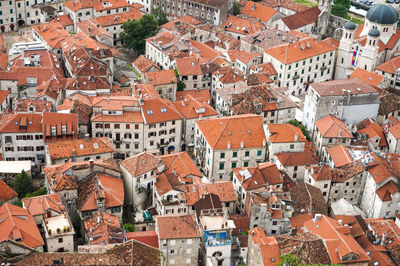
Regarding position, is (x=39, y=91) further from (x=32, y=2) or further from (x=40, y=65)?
(x=32, y=2)

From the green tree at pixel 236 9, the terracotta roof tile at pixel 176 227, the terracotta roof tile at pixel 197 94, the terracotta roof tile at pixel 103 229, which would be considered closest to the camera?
the terracotta roof tile at pixel 176 227

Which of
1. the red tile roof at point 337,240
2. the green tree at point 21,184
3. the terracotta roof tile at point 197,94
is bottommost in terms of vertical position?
the green tree at point 21,184

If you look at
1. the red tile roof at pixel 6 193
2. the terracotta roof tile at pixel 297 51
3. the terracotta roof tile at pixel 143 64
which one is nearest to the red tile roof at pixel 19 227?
the red tile roof at pixel 6 193

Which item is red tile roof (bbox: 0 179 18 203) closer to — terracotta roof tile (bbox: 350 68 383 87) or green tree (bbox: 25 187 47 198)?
green tree (bbox: 25 187 47 198)

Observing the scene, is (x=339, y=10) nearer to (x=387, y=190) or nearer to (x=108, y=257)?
(x=387, y=190)

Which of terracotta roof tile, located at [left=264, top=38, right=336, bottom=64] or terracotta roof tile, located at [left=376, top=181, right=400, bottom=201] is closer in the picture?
terracotta roof tile, located at [left=376, top=181, right=400, bottom=201]

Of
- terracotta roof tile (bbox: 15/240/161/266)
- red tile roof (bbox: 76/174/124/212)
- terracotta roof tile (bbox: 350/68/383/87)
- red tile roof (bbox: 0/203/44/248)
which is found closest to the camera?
terracotta roof tile (bbox: 15/240/161/266)

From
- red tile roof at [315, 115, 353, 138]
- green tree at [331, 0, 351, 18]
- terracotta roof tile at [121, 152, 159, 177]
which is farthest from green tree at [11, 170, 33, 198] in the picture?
green tree at [331, 0, 351, 18]

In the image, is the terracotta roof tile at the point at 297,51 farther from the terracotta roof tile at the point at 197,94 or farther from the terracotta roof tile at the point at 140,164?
the terracotta roof tile at the point at 140,164
